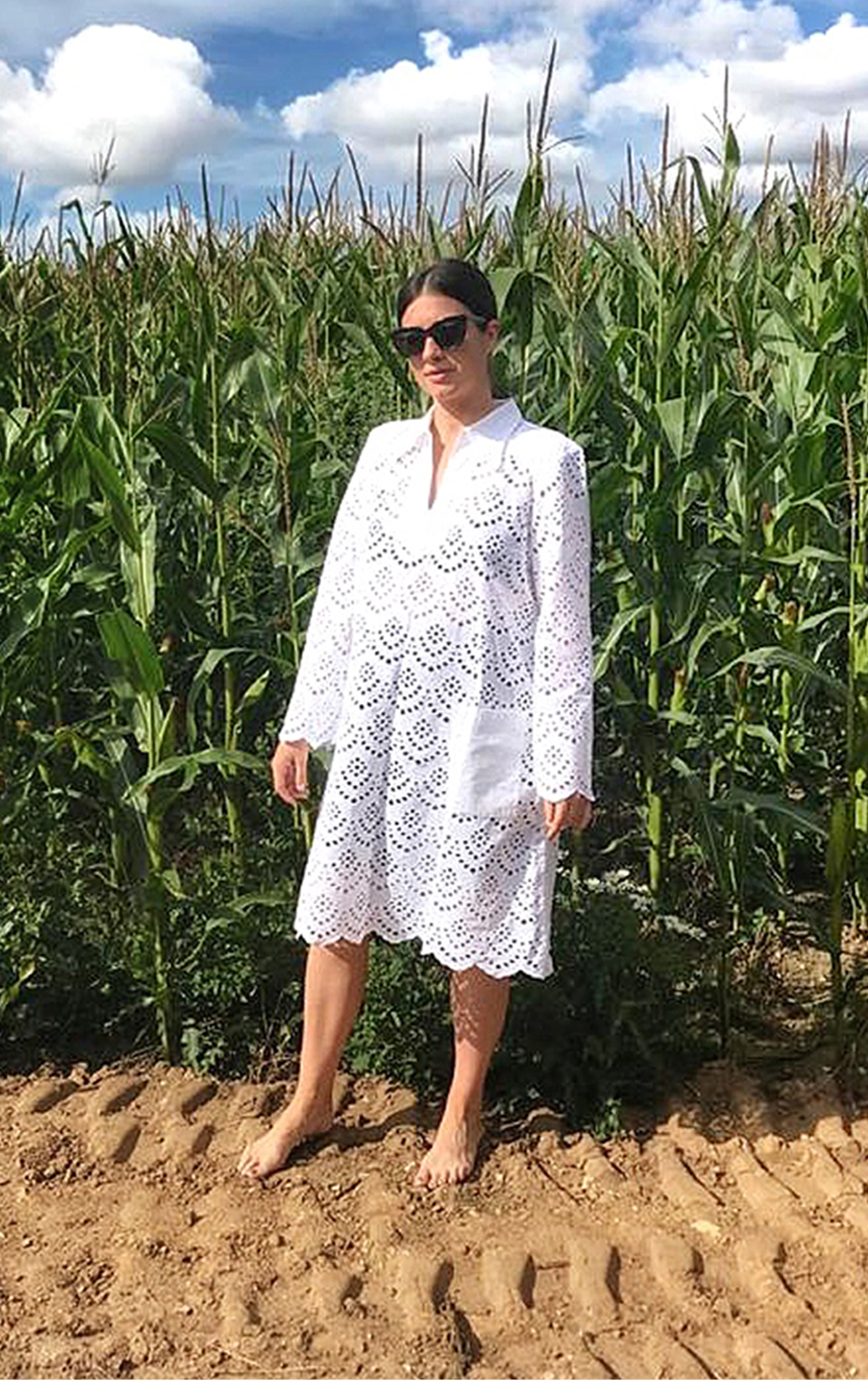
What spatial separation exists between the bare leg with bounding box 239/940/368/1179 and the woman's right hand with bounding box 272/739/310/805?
1.18 ft

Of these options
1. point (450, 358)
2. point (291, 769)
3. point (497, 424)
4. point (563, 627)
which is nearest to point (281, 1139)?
point (291, 769)

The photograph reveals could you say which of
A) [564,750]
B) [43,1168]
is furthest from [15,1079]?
[564,750]

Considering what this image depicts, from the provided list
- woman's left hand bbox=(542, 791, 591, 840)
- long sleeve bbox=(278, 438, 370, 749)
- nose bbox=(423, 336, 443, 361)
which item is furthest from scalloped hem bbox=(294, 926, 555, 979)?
nose bbox=(423, 336, 443, 361)

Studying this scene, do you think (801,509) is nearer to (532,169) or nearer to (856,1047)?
(532,169)

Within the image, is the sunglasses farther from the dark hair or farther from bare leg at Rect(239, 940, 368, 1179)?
bare leg at Rect(239, 940, 368, 1179)

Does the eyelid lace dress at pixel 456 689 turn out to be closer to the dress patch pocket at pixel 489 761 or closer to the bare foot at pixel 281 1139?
the dress patch pocket at pixel 489 761

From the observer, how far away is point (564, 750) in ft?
9.45

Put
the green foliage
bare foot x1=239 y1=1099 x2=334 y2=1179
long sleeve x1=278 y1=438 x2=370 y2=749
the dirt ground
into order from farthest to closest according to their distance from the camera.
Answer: the green foliage, bare foot x1=239 y1=1099 x2=334 y2=1179, long sleeve x1=278 y1=438 x2=370 y2=749, the dirt ground

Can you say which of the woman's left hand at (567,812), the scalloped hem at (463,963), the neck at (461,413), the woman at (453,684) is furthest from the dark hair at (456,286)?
the scalloped hem at (463,963)

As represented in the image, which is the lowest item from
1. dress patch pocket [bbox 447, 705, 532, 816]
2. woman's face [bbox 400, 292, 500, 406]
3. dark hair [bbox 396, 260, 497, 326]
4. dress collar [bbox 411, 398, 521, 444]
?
dress patch pocket [bbox 447, 705, 532, 816]

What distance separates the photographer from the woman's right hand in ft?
10.6

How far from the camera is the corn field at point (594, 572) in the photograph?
3.57m

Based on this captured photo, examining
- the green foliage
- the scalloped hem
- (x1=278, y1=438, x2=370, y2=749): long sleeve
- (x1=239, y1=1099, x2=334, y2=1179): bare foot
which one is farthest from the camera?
the green foliage

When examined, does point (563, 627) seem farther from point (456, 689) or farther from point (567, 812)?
point (567, 812)
